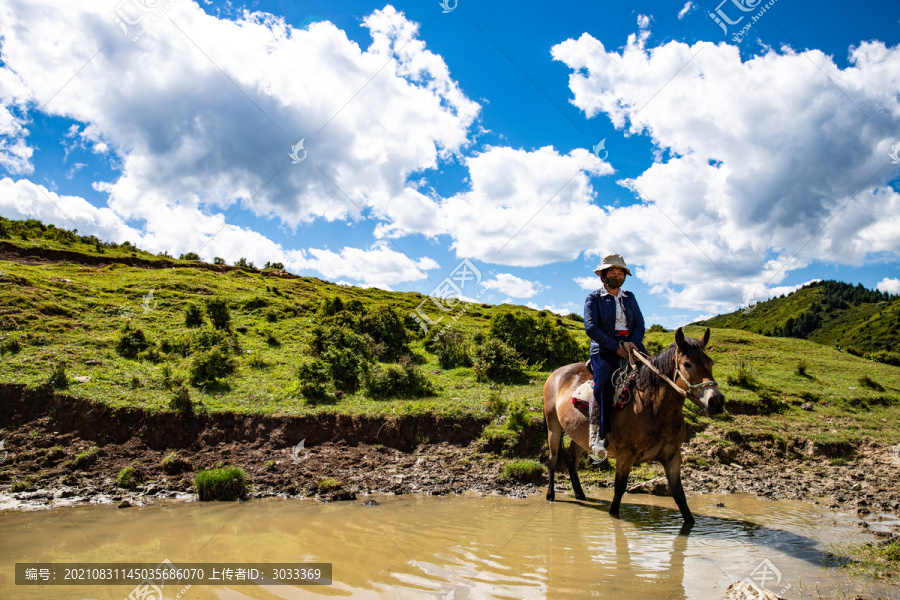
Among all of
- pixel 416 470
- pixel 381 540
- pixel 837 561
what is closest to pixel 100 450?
pixel 416 470

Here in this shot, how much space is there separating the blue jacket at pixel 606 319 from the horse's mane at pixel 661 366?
1.76 ft

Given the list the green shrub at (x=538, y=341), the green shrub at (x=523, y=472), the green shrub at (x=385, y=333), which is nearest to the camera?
the green shrub at (x=523, y=472)

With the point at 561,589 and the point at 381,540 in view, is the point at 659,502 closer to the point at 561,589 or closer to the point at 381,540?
the point at 561,589

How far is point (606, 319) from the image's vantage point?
7.29 meters

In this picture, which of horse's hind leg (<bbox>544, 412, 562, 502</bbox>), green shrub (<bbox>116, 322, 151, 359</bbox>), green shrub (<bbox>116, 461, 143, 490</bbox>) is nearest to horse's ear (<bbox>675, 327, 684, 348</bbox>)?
horse's hind leg (<bbox>544, 412, 562, 502</bbox>)

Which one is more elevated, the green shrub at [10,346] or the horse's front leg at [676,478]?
the green shrub at [10,346]

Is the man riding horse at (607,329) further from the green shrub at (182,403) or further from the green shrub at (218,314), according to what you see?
the green shrub at (218,314)

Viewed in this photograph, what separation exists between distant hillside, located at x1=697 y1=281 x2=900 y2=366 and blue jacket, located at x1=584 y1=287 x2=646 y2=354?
7809 cm

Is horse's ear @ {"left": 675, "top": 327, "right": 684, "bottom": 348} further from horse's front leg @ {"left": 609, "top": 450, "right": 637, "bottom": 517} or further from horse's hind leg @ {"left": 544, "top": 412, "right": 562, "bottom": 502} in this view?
horse's hind leg @ {"left": 544, "top": 412, "right": 562, "bottom": 502}

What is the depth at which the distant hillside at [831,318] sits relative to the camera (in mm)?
82062

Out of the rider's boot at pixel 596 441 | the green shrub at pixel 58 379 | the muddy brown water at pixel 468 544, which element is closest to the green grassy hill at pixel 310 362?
the green shrub at pixel 58 379

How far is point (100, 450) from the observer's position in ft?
37.1

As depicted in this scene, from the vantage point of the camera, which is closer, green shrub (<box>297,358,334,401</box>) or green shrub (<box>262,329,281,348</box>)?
green shrub (<box>297,358,334,401</box>)

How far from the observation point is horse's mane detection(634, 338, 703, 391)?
20.2 ft
